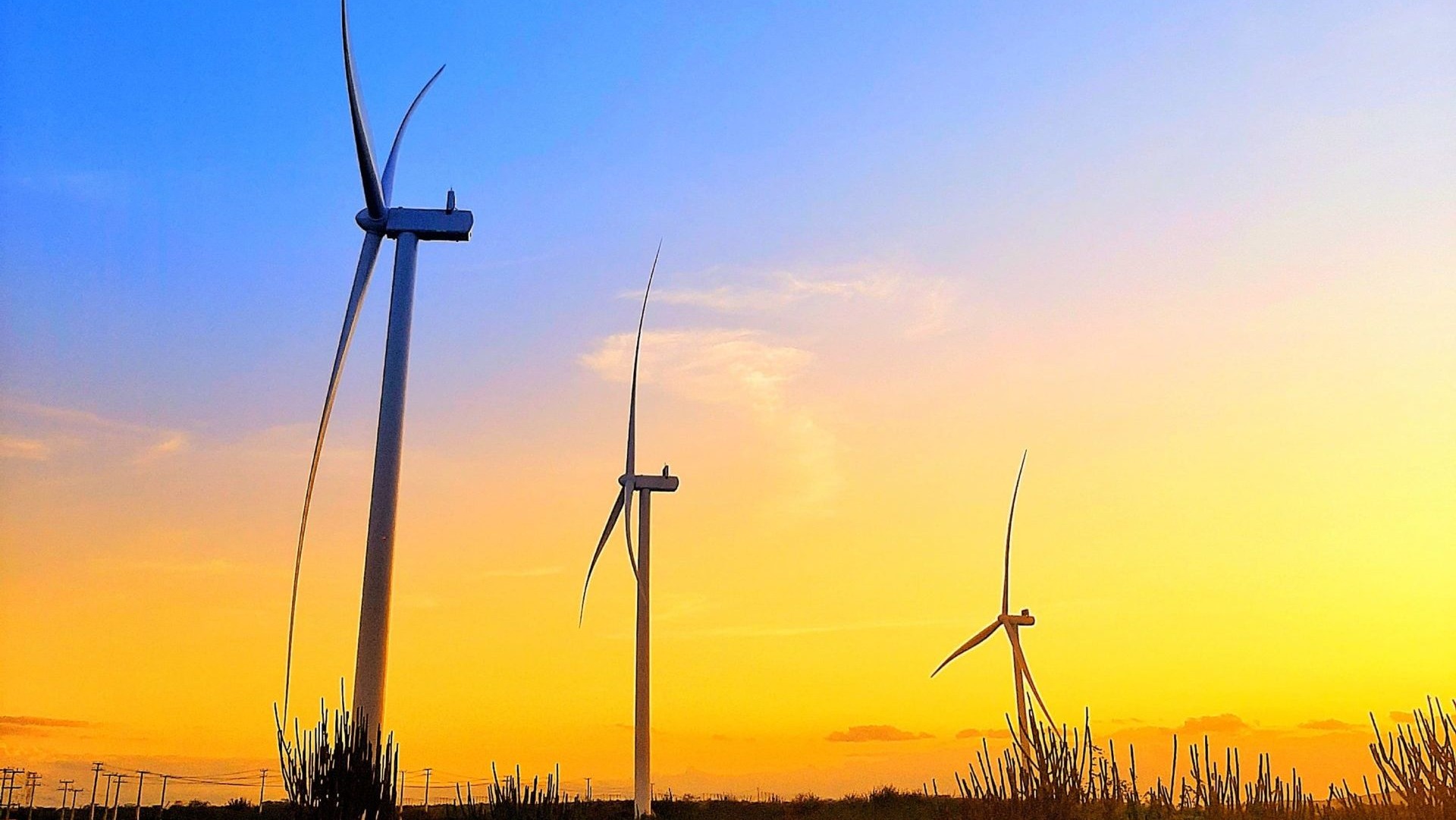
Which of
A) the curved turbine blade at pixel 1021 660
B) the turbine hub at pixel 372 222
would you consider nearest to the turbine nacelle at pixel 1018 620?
the curved turbine blade at pixel 1021 660

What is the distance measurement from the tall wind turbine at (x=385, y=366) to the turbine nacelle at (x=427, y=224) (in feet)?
0.05

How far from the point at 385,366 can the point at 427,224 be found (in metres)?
3.83

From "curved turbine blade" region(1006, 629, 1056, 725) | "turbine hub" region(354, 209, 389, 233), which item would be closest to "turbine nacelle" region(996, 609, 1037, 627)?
"curved turbine blade" region(1006, 629, 1056, 725)

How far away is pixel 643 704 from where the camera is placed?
35312 millimetres

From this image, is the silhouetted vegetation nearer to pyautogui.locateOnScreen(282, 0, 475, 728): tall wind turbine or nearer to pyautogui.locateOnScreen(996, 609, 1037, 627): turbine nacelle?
pyautogui.locateOnScreen(282, 0, 475, 728): tall wind turbine

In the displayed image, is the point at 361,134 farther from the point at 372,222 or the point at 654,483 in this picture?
the point at 654,483

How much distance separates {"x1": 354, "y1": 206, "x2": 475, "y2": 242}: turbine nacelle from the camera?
2455cm

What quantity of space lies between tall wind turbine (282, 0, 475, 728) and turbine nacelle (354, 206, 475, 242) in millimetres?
14

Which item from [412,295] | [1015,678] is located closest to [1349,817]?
[1015,678]

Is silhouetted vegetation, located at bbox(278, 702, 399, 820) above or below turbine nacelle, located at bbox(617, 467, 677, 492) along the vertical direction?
below

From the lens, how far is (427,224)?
80.5 feet

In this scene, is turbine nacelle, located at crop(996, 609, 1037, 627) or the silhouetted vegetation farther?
turbine nacelle, located at crop(996, 609, 1037, 627)

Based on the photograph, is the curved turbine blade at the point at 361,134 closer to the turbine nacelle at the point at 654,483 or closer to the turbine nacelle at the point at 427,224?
the turbine nacelle at the point at 427,224

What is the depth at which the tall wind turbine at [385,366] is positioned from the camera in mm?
19641
